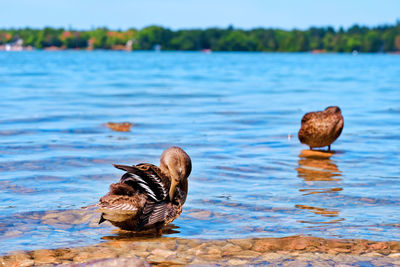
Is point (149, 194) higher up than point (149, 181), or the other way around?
point (149, 181)

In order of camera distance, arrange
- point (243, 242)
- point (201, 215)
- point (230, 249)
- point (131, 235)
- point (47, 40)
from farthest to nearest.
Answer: point (47, 40) → point (201, 215) → point (131, 235) → point (243, 242) → point (230, 249)

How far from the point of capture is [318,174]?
991cm

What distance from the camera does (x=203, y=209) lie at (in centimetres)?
748

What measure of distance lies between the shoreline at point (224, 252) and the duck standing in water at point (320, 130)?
20.5ft

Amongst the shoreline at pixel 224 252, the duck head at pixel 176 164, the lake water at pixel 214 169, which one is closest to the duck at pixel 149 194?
the duck head at pixel 176 164

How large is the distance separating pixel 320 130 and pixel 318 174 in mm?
2561

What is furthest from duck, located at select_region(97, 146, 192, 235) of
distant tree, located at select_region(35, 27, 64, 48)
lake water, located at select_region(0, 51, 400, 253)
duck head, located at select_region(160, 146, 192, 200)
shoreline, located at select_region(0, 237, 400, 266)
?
distant tree, located at select_region(35, 27, 64, 48)

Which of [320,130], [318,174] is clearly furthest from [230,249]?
[320,130]

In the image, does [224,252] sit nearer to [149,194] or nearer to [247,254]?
[247,254]

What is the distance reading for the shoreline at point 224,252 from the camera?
5.66m

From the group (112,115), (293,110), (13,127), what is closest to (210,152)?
(13,127)

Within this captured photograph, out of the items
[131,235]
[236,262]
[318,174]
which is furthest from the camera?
[318,174]

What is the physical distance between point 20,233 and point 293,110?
591 inches

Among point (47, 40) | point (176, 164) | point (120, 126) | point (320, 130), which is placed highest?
point (47, 40)
